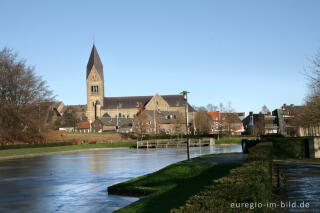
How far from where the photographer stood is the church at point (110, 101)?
150750 mm

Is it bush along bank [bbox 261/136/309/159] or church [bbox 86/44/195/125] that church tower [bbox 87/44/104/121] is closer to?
church [bbox 86/44/195/125]

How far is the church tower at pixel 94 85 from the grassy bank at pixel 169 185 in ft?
438

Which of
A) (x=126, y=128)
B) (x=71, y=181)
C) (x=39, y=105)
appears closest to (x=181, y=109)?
(x=126, y=128)

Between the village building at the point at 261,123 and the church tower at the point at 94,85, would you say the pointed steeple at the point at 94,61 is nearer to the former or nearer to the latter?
the church tower at the point at 94,85

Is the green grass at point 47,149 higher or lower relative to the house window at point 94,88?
lower

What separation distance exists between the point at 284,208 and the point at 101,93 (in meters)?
152

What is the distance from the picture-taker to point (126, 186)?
15.2 meters

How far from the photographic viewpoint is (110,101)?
16362 centimetres

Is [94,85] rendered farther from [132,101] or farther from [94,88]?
[132,101]

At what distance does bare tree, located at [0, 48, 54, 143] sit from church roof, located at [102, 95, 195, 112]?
9185 cm

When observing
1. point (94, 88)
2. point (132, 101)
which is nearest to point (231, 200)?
point (94, 88)

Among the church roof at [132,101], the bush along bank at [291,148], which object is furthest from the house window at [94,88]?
the bush along bank at [291,148]

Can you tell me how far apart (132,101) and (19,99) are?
98.1 m

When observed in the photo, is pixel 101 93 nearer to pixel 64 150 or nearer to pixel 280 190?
pixel 64 150
